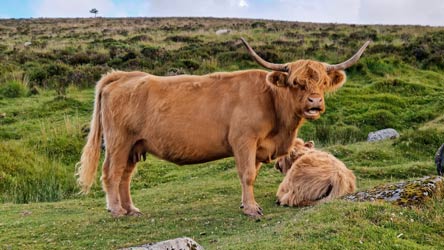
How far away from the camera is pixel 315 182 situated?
9.15 metres

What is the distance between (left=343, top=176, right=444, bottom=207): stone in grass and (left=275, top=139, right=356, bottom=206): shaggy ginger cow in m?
1.27

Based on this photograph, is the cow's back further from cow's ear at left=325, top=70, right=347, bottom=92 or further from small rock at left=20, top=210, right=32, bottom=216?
small rock at left=20, top=210, right=32, bottom=216

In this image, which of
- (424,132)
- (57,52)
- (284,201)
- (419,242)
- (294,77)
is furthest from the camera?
(57,52)

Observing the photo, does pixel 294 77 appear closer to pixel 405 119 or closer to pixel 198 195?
pixel 198 195

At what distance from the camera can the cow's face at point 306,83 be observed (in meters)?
7.98

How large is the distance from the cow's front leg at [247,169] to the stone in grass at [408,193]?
4.54 ft

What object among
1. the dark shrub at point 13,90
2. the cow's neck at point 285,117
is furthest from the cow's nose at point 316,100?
the dark shrub at point 13,90

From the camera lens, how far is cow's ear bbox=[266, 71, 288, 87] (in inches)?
327

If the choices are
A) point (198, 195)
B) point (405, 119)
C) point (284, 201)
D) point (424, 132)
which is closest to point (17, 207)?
point (198, 195)

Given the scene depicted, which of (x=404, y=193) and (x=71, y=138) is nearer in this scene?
(x=404, y=193)

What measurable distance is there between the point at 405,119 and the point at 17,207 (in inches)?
429

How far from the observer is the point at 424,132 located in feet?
45.7

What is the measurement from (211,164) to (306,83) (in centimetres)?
621

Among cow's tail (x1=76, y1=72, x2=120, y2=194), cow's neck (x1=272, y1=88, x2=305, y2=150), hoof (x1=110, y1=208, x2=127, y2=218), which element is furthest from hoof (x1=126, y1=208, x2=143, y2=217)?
cow's neck (x1=272, y1=88, x2=305, y2=150)
